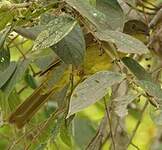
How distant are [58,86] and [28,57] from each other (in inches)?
12.7

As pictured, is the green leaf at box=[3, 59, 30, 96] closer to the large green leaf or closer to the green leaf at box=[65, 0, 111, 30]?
the large green leaf

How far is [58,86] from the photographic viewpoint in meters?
1.96

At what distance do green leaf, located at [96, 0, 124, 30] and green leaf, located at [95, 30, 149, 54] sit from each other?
0.19 metres

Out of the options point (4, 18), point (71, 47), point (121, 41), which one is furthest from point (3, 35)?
point (121, 41)

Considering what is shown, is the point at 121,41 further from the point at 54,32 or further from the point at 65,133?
the point at 65,133

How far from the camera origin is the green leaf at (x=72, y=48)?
137cm

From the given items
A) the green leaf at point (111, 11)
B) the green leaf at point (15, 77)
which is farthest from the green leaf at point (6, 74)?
the green leaf at point (111, 11)

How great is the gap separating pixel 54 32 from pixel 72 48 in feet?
0.56

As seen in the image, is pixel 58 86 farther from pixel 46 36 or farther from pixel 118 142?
pixel 46 36

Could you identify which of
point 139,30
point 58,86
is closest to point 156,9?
point 139,30

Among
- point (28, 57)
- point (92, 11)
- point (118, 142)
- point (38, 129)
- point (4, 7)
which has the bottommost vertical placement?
point (118, 142)

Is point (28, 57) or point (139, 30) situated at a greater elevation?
point (28, 57)

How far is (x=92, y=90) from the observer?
3.87 feet

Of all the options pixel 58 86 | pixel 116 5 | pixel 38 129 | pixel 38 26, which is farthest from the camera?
pixel 58 86
